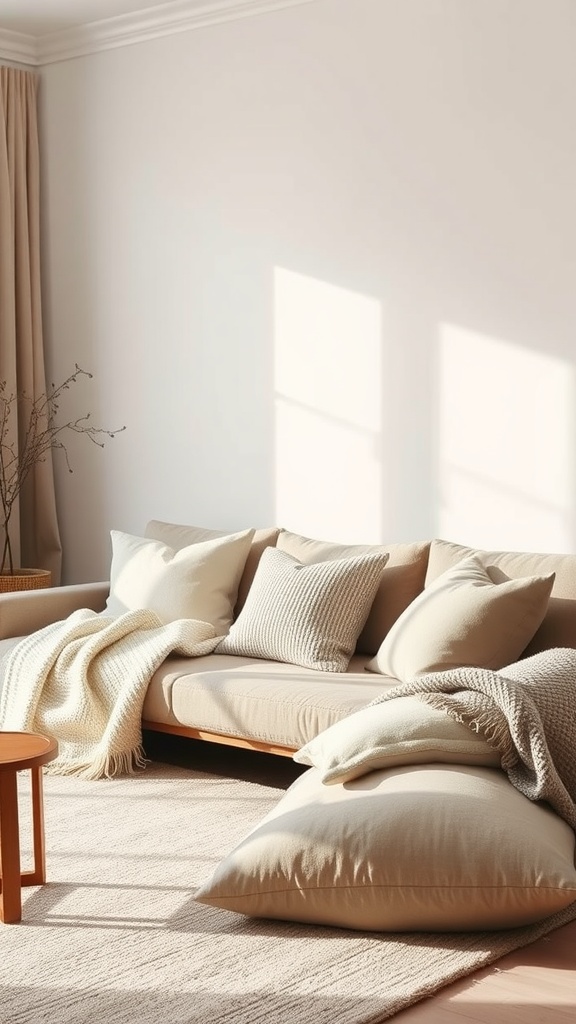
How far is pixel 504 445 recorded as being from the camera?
4.50 meters

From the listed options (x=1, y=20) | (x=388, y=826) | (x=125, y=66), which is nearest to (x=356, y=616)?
(x=388, y=826)

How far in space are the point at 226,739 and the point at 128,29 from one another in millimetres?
3325

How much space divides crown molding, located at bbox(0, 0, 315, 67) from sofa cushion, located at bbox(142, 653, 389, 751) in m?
2.68

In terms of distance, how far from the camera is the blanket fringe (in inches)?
164

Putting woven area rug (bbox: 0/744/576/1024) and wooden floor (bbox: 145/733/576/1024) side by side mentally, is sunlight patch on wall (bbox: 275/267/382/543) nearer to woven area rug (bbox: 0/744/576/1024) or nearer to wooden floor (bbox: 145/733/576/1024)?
woven area rug (bbox: 0/744/576/1024)

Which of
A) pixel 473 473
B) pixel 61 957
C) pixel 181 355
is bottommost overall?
pixel 61 957

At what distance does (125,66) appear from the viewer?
5.71 m

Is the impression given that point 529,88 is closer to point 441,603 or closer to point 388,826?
point 441,603

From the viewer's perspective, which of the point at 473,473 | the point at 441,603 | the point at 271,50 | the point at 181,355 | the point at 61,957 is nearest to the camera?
the point at 61,957

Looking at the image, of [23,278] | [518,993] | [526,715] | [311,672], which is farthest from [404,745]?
[23,278]

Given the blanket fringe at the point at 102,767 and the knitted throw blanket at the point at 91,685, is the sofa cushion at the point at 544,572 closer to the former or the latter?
the knitted throw blanket at the point at 91,685

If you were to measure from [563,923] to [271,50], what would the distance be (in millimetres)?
3688

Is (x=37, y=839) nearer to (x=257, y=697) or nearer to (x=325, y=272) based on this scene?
(x=257, y=697)

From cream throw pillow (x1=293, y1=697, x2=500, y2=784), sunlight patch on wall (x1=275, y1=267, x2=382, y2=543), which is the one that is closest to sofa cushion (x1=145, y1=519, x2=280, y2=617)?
sunlight patch on wall (x1=275, y1=267, x2=382, y2=543)
